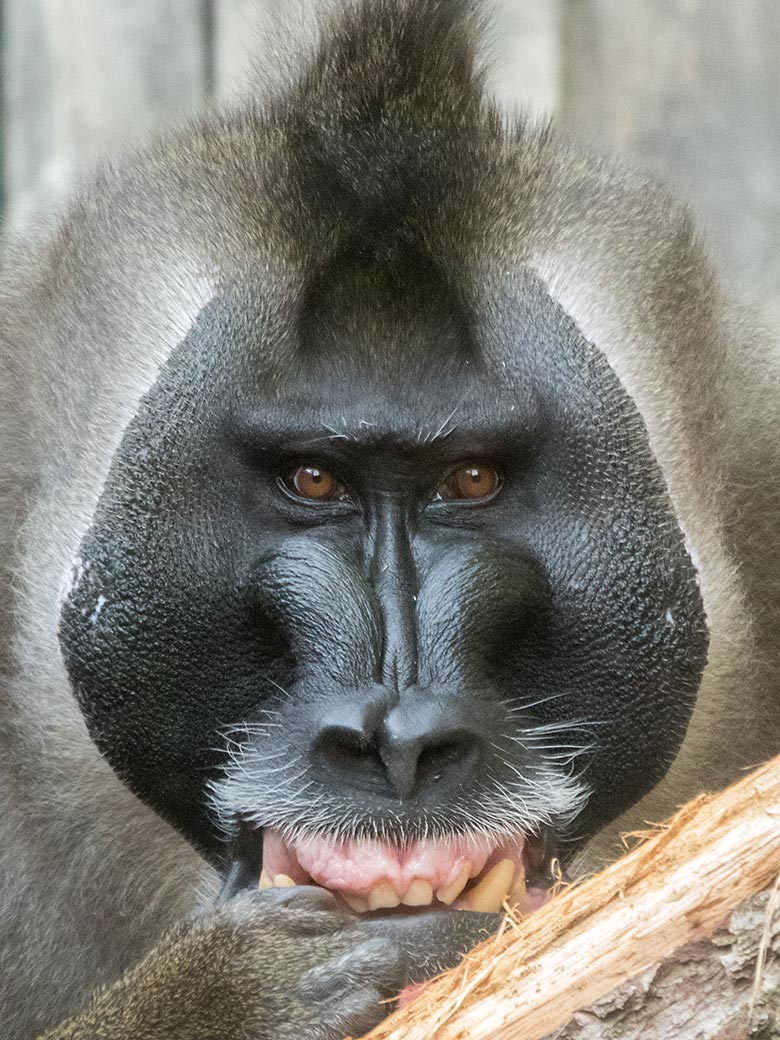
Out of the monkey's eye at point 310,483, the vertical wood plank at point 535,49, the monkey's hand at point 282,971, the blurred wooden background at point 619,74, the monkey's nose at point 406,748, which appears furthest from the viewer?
the blurred wooden background at point 619,74

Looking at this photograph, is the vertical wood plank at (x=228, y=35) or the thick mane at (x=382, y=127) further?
the vertical wood plank at (x=228, y=35)

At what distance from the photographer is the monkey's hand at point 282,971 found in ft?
7.89

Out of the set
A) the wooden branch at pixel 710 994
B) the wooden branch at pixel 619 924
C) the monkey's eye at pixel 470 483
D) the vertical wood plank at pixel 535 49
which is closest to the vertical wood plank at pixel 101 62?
the vertical wood plank at pixel 535 49

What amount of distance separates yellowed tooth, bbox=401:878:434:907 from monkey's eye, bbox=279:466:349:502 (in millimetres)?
731

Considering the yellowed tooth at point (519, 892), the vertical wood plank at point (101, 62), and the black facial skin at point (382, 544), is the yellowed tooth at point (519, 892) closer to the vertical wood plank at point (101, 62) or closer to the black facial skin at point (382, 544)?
the black facial skin at point (382, 544)

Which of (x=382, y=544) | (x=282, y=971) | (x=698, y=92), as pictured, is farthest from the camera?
(x=698, y=92)

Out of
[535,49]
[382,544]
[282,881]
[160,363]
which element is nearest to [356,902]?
[282,881]

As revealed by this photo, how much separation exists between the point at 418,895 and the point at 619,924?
575mm

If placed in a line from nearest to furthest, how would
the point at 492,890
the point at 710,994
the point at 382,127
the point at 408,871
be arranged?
the point at 710,994 < the point at 408,871 < the point at 492,890 < the point at 382,127

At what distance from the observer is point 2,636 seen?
3195 mm

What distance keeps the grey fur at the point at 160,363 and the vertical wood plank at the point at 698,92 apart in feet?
9.35

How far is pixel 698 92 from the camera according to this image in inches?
237

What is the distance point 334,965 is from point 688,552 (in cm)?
103

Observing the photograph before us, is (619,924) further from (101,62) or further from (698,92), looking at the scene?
(101,62)
